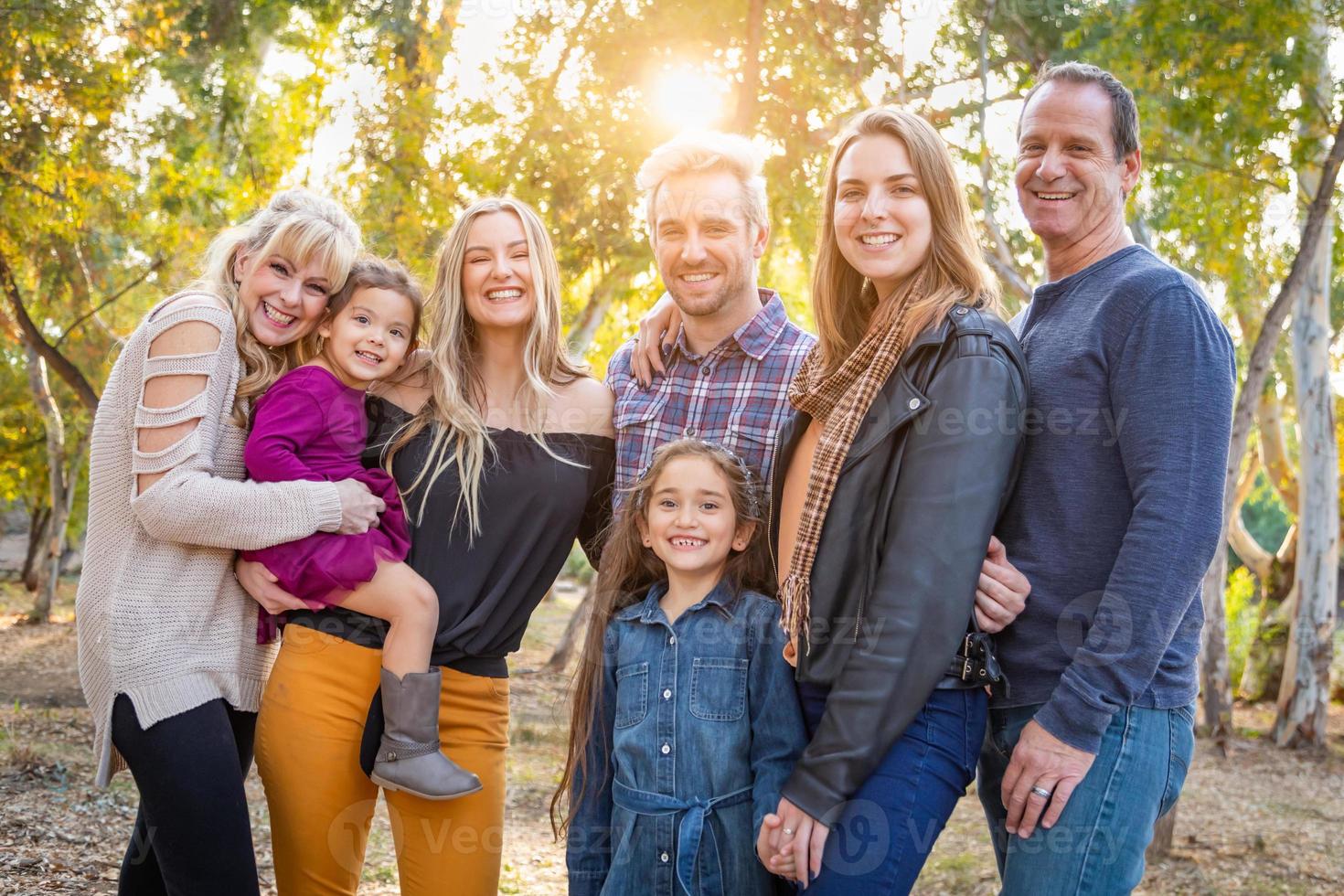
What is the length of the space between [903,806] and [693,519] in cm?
86

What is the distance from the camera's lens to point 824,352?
2537mm

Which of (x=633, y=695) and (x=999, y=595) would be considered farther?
(x=633, y=695)

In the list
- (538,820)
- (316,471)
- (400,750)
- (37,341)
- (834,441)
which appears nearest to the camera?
(834,441)

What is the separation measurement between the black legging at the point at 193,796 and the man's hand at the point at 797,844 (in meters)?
1.15

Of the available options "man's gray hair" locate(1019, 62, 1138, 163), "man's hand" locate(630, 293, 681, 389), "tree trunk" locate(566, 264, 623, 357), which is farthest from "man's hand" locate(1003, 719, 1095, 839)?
"tree trunk" locate(566, 264, 623, 357)

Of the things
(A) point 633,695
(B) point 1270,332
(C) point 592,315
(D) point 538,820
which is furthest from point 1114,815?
(C) point 592,315

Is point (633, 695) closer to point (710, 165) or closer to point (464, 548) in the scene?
point (464, 548)

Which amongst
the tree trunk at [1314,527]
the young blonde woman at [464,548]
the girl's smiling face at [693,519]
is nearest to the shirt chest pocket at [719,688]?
the girl's smiling face at [693,519]

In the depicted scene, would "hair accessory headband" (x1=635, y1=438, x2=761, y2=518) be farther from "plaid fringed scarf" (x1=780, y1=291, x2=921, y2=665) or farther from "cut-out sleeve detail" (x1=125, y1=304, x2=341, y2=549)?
"cut-out sleeve detail" (x1=125, y1=304, x2=341, y2=549)

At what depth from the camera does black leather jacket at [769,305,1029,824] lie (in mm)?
2057

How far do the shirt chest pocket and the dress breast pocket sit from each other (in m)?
0.13

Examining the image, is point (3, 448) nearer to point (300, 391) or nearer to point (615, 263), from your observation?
point (615, 263)

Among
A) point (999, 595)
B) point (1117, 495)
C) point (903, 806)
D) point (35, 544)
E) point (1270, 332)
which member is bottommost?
point (35, 544)

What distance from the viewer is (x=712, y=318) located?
3064 mm
